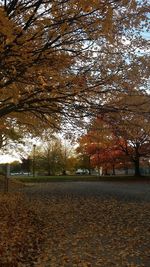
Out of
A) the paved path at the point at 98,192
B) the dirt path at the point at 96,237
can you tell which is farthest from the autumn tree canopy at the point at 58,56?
the paved path at the point at 98,192

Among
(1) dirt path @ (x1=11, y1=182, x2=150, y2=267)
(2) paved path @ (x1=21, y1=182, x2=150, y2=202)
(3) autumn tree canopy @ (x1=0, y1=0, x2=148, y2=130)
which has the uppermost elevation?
(3) autumn tree canopy @ (x1=0, y1=0, x2=148, y2=130)

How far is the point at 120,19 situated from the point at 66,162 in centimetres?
5901

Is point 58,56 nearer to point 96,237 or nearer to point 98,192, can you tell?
point 96,237

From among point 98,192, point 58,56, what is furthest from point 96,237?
point 98,192

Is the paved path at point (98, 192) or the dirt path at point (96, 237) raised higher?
the paved path at point (98, 192)

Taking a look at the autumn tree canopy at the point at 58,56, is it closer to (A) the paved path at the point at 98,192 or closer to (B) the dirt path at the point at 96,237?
(B) the dirt path at the point at 96,237

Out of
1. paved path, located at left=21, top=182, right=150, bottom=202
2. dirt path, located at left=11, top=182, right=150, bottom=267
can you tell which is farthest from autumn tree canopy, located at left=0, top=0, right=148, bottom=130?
paved path, located at left=21, top=182, right=150, bottom=202

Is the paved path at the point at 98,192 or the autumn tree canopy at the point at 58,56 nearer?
the autumn tree canopy at the point at 58,56

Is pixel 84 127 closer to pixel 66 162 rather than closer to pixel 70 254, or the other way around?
pixel 70 254

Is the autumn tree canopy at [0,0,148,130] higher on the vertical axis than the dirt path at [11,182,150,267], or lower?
higher

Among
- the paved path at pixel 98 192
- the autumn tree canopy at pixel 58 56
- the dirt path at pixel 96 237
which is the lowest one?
the dirt path at pixel 96 237

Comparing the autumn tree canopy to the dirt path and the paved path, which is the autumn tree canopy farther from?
the paved path

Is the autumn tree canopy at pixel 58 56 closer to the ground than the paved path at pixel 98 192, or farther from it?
farther from it

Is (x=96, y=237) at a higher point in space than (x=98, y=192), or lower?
lower
